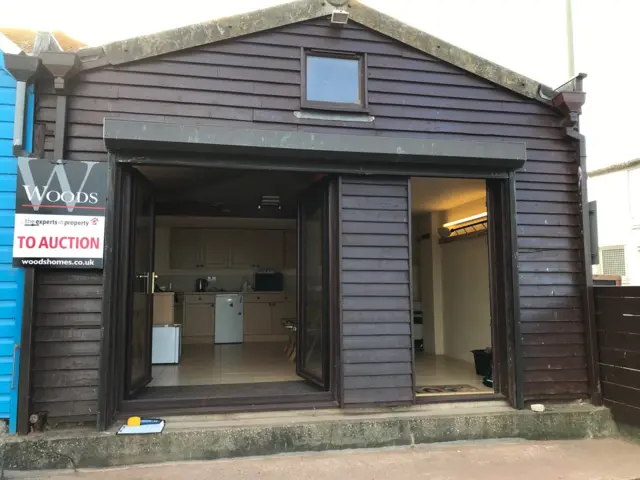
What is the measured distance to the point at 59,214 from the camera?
135 inches

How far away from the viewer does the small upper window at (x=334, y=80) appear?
13.2 feet

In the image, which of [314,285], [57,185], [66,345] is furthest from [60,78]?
[314,285]

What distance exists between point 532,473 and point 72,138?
13.4 feet

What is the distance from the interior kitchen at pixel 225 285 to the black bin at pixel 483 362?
206 cm

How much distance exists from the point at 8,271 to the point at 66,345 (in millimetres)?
664

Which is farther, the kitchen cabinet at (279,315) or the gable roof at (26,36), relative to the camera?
the kitchen cabinet at (279,315)

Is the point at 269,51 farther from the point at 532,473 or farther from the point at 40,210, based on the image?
the point at 532,473

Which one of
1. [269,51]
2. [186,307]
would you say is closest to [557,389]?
[269,51]

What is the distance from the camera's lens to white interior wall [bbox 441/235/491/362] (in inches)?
235

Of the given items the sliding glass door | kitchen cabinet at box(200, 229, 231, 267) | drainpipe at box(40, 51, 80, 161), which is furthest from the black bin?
kitchen cabinet at box(200, 229, 231, 267)

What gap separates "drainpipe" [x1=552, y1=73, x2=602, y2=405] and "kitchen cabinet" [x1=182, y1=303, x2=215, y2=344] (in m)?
5.77

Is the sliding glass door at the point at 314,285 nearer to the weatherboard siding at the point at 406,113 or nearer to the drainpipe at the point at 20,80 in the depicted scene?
the weatherboard siding at the point at 406,113

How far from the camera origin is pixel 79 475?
10.4 ft

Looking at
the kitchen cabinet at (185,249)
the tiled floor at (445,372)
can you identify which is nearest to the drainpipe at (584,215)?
the tiled floor at (445,372)
